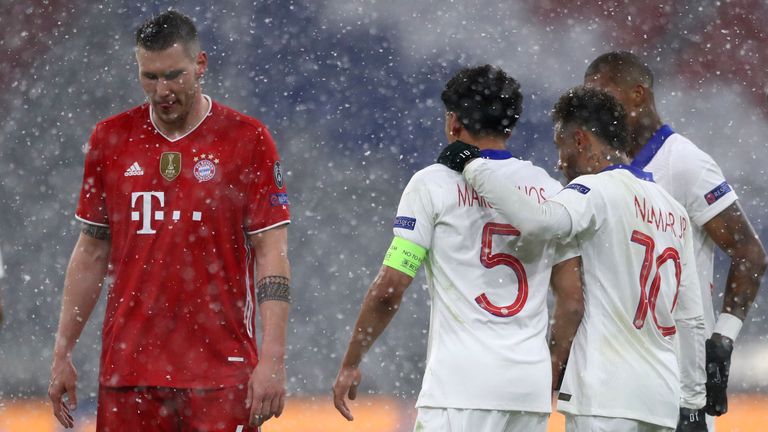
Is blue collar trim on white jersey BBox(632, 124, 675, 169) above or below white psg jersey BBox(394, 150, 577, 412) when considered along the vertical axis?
above

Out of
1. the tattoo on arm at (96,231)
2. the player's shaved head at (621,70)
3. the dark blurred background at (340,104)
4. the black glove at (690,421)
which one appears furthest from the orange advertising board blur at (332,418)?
the tattoo on arm at (96,231)

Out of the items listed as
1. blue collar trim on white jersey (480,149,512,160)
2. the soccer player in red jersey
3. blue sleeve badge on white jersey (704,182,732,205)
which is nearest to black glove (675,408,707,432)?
blue sleeve badge on white jersey (704,182,732,205)

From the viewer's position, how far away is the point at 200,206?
329cm

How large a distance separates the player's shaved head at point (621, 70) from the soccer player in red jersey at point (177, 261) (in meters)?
1.37

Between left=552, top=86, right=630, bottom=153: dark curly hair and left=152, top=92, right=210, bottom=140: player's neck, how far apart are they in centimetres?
111

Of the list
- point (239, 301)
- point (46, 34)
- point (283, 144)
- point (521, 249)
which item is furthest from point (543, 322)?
point (46, 34)

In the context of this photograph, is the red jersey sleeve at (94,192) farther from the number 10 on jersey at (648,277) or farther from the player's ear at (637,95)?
the player's ear at (637,95)

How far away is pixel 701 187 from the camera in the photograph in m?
3.90

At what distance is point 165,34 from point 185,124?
0.90ft

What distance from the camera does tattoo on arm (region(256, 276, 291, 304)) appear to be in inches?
128

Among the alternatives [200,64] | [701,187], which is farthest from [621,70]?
[200,64]

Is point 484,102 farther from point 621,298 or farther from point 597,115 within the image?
point 621,298

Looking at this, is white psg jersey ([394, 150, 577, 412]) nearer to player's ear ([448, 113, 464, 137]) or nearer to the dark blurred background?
player's ear ([448, 113, 464, 137])

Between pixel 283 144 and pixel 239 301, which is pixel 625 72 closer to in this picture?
pixel 239 301
